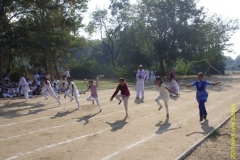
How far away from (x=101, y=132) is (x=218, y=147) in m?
3.57

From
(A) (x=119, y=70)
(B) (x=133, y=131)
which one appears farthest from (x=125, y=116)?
(A) (x=119, y=70)

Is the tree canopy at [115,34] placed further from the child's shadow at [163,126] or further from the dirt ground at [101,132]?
the child's shadow at [163,126]

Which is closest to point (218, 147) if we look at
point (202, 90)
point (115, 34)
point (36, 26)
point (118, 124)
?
point (202, 90)

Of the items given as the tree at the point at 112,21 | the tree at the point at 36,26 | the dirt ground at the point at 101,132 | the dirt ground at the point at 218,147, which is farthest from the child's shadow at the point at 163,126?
the tree at the point at 112,21

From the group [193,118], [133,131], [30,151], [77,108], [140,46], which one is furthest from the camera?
[140,46]

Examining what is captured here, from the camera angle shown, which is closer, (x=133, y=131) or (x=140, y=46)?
(x=133, y=131)

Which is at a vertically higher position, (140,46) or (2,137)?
(140,46)

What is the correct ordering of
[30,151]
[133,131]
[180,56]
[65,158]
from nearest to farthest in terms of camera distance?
1. [65,158]
2. [30,151]
3. [133,131]
4. [180,56]

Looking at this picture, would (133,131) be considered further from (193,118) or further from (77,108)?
(77,108)

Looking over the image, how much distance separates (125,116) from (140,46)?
34.3 meters

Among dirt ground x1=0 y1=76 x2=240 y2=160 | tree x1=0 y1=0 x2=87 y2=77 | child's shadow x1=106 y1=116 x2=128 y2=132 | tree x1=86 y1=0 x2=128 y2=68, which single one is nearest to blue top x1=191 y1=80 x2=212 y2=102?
dirt ground x1=0 y1=76 x2=240 y2=160

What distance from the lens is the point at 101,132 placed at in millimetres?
9117

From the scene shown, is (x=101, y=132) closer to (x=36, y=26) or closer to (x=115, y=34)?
(x=36, y=26)

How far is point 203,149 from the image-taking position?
287 inches
